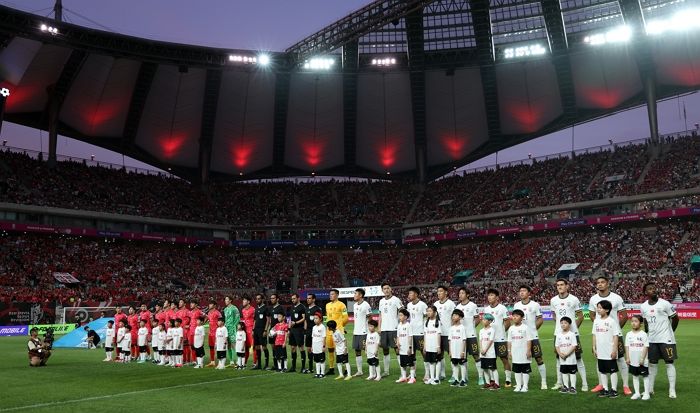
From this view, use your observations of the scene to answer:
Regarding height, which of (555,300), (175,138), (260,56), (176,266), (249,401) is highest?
(260,56)

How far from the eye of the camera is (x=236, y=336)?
20375mm

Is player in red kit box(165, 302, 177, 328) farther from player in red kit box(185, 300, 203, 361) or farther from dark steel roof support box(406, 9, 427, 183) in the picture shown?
dark steel roof support box(406, 9, 427, 183)

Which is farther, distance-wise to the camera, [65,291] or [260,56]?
[260,56]

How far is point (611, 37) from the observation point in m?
54.6

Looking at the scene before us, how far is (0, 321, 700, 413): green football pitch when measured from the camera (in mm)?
12328

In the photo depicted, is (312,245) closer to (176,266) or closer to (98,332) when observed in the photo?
(176,266)

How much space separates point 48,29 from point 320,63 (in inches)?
960

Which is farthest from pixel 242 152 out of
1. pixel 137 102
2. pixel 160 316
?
pixel 160 316

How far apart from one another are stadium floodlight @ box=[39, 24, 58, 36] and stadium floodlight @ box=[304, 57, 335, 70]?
22541mm

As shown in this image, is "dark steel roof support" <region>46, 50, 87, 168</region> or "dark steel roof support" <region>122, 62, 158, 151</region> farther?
"dark steel roof support" <region>122, 62, 158, 151</region>

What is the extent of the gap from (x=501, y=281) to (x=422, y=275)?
10410mm

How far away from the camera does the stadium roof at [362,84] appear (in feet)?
173

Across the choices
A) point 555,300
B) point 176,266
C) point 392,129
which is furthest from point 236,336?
point 392,129

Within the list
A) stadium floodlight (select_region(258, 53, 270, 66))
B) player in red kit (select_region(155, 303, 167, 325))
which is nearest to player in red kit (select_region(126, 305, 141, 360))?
player in red kit (select_region(155, 303, 167, 325))
